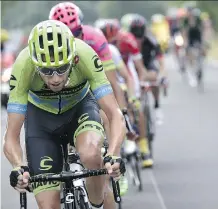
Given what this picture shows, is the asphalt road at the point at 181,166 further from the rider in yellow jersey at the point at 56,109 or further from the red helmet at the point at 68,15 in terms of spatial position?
the rider in yellow jersey at the point at 56,109

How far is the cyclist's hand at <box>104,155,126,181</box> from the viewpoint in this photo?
5906 millimetres

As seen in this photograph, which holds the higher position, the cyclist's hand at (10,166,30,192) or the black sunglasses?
the black sunglasses

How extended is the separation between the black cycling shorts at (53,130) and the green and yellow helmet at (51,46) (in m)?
0.76

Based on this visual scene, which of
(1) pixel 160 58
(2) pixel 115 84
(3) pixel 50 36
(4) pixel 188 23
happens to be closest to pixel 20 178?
(3) pixel 50 36

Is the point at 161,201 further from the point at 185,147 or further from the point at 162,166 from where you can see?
the point at 185,147

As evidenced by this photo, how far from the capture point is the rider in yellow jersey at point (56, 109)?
6043 mm

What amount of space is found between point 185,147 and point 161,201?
14.6ft

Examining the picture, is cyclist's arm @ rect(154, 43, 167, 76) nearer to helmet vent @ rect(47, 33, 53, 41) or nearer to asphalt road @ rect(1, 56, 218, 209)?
asphalt road @ rect(1, 56, 218, 209)

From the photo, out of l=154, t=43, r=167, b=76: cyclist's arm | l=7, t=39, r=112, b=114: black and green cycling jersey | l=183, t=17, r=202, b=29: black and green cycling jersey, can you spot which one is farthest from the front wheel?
l=183, t=17, r=202, b=29: black and green cycling jersey

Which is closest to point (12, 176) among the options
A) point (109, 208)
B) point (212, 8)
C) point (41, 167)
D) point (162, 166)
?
point (41, 167)

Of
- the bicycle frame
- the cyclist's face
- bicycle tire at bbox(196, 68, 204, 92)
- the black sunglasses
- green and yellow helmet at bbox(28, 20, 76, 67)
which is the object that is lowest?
the bicycle frame

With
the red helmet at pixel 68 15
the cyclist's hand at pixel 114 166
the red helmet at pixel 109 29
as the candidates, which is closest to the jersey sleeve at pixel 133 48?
the red helmet at pixel 109 29

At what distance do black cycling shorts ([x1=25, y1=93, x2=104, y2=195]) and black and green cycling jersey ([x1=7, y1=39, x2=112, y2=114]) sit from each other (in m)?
0.10

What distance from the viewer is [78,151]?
6570 mm
